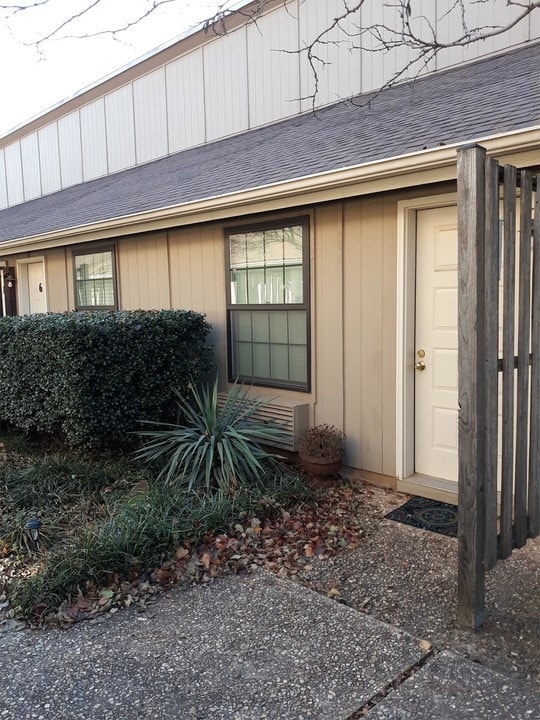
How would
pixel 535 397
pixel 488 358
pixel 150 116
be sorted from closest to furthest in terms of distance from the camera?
Answer: pixel 488 358
pixel 535 397
pixel 150 116

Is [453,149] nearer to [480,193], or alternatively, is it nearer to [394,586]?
[480,193]

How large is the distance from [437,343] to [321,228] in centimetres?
148

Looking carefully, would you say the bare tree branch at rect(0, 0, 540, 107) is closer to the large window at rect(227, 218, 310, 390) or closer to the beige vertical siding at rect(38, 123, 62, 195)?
the large window at rect(227, 218, 310, 390)

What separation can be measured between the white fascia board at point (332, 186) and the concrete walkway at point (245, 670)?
2415mm

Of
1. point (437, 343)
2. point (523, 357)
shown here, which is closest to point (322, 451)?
point (437, 343)

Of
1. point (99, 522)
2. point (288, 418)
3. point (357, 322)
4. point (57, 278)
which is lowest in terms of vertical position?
point (99, 522)

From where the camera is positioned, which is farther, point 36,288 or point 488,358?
point 36,288

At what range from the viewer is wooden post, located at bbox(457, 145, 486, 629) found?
275 cm

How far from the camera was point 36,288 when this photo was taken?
9844 millimetres

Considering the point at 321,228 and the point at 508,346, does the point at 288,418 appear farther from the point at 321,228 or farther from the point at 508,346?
the point at 508,346

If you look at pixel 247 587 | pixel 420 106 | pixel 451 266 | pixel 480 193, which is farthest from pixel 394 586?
pixel 420 106

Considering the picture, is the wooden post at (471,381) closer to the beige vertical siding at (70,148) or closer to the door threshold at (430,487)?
the door threshold at (430,487)

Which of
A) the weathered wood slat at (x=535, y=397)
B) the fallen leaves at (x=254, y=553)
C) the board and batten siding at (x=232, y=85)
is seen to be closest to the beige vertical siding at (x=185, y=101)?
the board and batten siding at (x=232, y=85)

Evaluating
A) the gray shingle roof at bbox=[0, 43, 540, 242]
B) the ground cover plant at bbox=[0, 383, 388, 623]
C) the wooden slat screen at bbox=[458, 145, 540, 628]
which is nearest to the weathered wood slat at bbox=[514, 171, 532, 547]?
the wooden slat screen at bbox=[458, 145, 540, 628]
